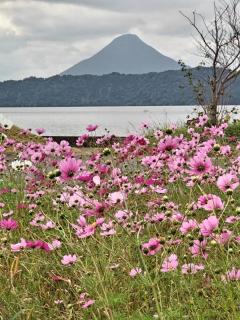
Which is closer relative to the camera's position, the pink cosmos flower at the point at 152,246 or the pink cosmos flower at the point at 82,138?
the pink cosmos flower at the point at 152,246

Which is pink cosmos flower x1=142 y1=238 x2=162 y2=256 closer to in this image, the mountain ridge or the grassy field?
the grassy field

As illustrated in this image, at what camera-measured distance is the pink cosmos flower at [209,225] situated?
2705 mm

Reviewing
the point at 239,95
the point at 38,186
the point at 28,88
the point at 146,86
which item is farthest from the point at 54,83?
the point at 38,186

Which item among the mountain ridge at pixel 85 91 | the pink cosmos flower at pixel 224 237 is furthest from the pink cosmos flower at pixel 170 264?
the mountain ridge at pixel 85 91

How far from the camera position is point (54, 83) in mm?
169250

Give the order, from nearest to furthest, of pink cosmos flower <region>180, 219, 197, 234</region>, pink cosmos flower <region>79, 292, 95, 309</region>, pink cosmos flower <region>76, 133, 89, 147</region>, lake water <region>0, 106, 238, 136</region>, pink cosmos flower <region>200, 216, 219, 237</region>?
pink cosmos flower <region>200, 216, 219, 237</region> → pink cosmos flower <region>79, 292, 95, 309</region> → pink cosmos flower <region>180, 219, 197, 234</region> → pink cosmos flower <region>76, 133, 89, 147</region> → lake water <region>0, 106, 238, 136</region>

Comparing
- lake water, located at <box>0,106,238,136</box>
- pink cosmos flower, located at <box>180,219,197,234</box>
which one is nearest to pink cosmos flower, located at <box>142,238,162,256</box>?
pink cosmos flower, located at <box>180,219,197,234</box>

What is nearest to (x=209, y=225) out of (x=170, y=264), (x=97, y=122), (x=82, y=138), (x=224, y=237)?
(x=224, y=237)

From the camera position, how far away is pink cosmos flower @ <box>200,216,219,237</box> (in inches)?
106

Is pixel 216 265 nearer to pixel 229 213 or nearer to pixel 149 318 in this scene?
pixel 149 318

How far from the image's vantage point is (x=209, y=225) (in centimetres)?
273

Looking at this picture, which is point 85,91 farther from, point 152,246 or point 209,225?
point 209,225

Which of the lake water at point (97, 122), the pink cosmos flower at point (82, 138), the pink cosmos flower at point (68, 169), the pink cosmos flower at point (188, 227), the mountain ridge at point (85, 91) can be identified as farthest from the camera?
the mountain ridge at point (85, 91)

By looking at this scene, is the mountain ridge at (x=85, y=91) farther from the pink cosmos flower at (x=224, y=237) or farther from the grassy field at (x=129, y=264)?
the pink cosmos flower at (x=224, y=237)
